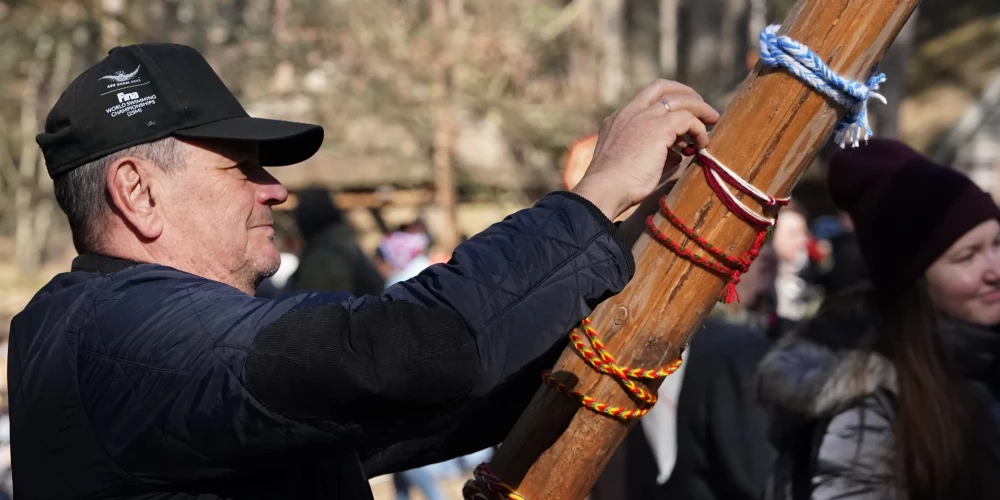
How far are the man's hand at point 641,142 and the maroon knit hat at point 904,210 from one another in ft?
3.40

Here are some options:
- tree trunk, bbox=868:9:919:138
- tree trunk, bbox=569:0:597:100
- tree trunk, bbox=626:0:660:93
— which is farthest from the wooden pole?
tree trunk, bbox=626:0:660:93

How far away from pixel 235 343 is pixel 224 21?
36.7 ft

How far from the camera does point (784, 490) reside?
2607 millimetres

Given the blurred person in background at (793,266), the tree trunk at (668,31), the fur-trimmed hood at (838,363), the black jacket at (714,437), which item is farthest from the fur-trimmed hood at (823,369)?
the tree trunk at (668,31)

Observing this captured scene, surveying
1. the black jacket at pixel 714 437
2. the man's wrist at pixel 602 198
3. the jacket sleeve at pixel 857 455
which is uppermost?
the man's wrist at pixel 602 198

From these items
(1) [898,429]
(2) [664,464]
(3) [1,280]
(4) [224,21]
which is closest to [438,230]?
(4) [224,21]

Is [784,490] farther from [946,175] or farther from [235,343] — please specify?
[235,343]

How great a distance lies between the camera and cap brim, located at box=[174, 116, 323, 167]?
186 cm

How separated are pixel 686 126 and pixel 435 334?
0.54 metres

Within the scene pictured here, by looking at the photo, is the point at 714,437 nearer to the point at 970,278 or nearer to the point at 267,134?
the point at 970,278

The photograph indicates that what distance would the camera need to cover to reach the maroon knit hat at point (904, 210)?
2586 millimetres

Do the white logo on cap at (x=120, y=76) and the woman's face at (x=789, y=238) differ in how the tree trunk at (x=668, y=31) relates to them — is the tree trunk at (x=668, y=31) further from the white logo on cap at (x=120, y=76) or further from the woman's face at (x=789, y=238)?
the white logo on cap at (x=120, y=76)

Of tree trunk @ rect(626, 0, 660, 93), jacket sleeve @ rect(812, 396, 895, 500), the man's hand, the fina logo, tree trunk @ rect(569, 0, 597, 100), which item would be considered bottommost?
jacket sleeve @ rect(812, 396, 895, 500)

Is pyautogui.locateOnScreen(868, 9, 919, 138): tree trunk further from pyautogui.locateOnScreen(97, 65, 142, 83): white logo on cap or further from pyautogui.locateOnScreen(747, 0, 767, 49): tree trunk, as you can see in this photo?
pyautogui.locateOnScreen(747, 0, 767, 49): tree trunk
